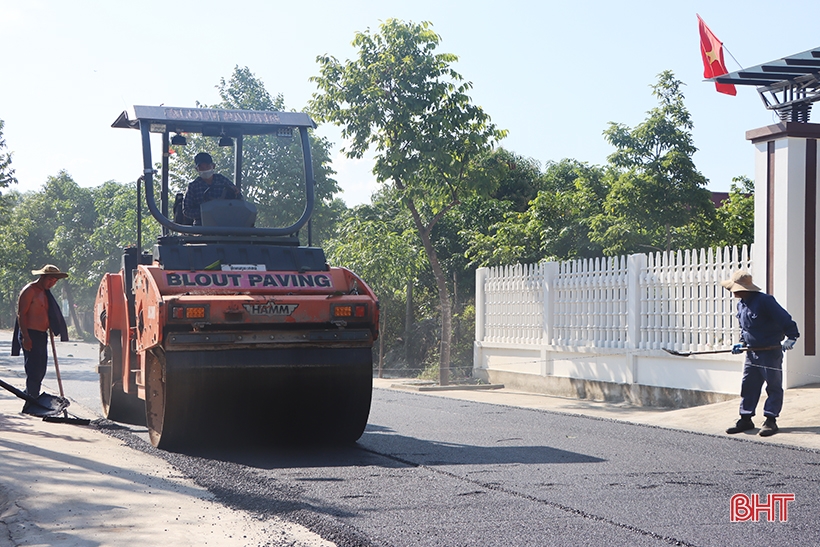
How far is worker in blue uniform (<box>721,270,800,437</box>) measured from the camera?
9.70m

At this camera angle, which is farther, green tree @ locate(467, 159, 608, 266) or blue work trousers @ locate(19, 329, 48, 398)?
green tree @ locate(467, 159, 608, 266)

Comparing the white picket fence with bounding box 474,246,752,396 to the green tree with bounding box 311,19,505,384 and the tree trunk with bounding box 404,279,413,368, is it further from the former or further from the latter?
the tree trunk with bounding box 404,279,413,368

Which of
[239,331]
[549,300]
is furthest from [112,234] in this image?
[239,331]

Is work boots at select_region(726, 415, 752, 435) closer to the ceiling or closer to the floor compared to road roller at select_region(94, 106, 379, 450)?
closer to the floor

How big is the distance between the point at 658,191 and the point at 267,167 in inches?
361

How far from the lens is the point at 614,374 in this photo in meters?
14.4

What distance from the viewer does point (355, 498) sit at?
A: 6250 millimetres

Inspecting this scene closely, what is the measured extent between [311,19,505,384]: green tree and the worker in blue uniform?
8.05 meters

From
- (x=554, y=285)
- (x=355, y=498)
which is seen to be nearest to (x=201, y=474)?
(x=355, y=498)

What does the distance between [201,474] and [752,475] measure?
12.5ft

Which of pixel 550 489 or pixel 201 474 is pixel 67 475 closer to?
pixel 201 474

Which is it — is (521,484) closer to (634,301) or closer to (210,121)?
(210,121)

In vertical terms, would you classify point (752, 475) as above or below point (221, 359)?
below

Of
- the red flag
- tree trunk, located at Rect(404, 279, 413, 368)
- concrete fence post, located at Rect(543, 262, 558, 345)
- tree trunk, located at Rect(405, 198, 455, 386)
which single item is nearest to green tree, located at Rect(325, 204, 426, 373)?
tree trunk, located at Rect(404, 279, 413, 368)
